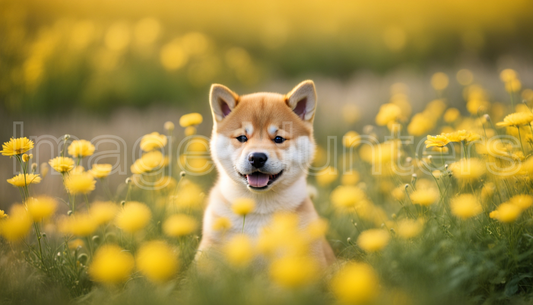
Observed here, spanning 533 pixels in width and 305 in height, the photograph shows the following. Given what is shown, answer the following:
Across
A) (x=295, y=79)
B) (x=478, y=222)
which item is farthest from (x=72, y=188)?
(x=295, y=79)

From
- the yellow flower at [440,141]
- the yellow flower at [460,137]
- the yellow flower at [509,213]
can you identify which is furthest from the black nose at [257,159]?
the yellow flower at [509,213]

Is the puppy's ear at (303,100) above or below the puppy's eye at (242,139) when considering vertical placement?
above

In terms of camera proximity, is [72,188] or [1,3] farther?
[1,3]

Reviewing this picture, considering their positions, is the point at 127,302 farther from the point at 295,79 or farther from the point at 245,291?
the point at 295,79

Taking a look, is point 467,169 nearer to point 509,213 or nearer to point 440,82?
point 509,213

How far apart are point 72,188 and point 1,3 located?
4448mm

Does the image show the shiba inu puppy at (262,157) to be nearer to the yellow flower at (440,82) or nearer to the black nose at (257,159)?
the black nose at (257,159)

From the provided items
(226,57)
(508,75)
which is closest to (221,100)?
(508,75)

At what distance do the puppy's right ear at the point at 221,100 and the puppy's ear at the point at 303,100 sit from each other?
465 mm

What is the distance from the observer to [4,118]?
439 centimetres

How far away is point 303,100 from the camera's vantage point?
9.99 ft

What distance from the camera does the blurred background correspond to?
499 cm

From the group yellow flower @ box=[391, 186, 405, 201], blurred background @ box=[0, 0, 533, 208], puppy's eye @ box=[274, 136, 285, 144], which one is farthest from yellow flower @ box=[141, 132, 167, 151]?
yellow flower @ box=[391, 186, 405, 201]

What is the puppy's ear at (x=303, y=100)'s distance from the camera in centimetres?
293
